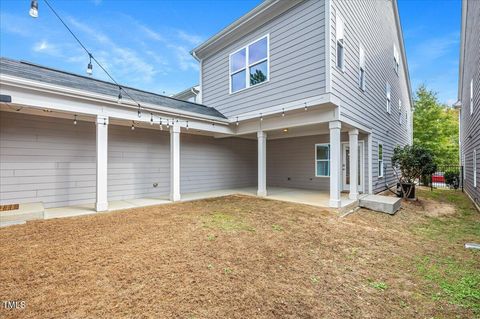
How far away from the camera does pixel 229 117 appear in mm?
8828

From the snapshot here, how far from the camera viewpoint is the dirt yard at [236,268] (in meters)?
2.24

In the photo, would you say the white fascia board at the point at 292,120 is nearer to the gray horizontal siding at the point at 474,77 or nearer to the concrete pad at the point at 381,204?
the concrete pad at the point at 381,204

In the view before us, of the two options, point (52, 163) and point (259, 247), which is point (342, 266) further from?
point (52, 163)

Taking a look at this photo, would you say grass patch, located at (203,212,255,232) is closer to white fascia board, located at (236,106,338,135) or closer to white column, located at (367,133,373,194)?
white fascia board, located at (236,106,338,135)

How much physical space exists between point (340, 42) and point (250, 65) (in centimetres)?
293

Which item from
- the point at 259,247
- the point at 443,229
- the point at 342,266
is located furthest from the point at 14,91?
the point at 443,229

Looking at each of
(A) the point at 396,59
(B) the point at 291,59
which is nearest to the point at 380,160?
(B) the point at 291,59

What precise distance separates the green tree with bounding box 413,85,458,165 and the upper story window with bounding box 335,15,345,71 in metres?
16.9

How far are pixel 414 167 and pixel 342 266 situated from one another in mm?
7100

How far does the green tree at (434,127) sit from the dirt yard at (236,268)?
58.2 ft

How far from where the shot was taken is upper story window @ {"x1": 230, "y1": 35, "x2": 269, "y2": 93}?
7563 millimetres

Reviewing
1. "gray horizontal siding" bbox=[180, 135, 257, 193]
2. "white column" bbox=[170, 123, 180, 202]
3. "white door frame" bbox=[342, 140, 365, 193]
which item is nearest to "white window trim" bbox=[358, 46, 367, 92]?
"white door frame" bbox=[342, 140, 365, 193]

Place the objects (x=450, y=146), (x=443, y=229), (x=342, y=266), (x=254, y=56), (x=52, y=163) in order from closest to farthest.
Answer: (x=342, y=266) → (x=443, y=229) → (x=52, y=163) → (x=254, y=56) → (x=450, y=146)

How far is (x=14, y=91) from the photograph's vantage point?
15.0 ft
